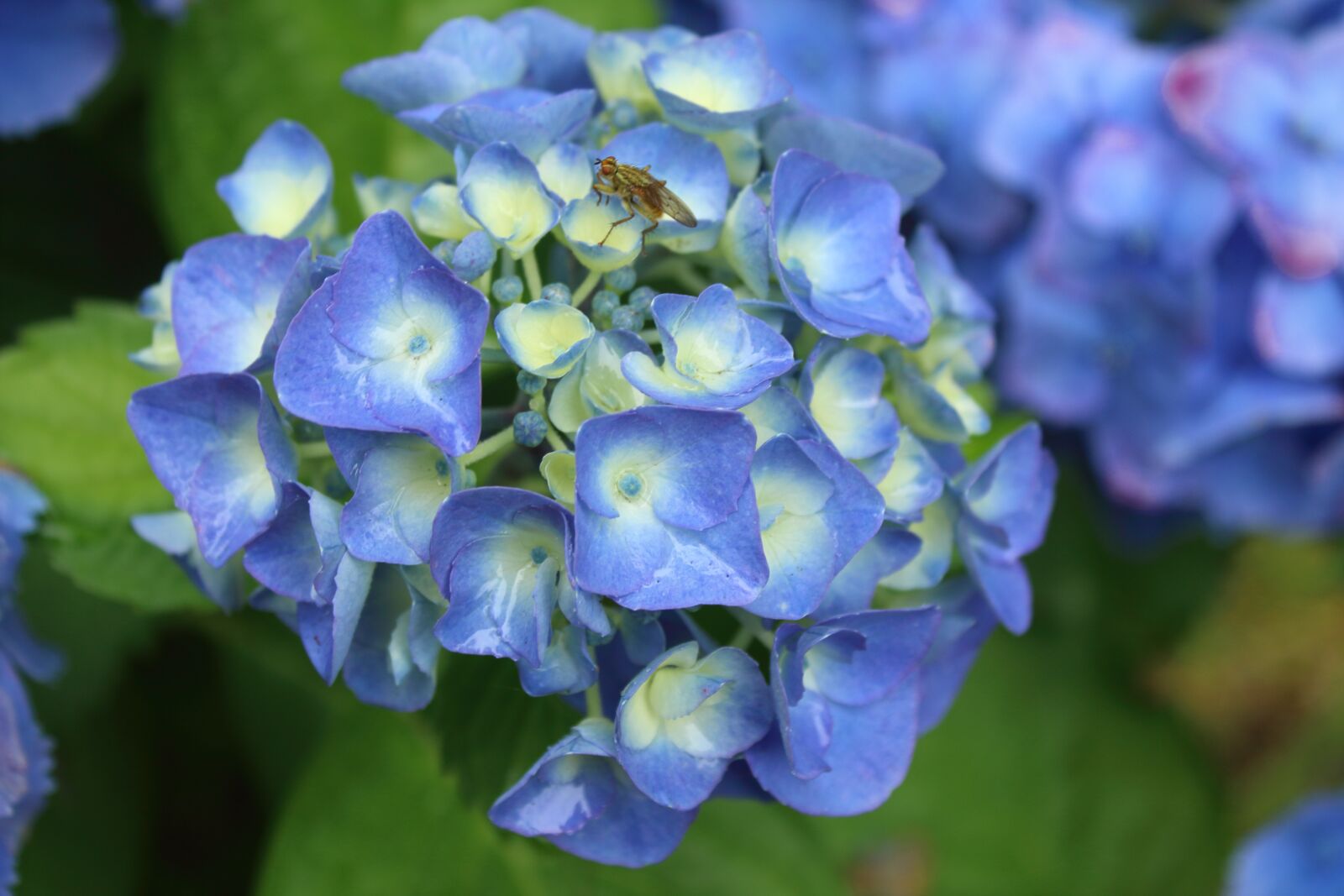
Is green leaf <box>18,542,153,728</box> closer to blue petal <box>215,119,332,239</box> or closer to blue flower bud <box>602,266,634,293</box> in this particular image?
blue petal <box>215,119,332,239</box>

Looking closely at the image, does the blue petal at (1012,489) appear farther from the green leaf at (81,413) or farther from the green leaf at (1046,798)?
the green leaf at (1046,798)

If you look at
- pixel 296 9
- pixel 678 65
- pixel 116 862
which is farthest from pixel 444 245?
pixel 116 862

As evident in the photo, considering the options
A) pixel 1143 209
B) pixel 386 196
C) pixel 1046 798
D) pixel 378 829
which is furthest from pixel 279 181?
pixel 1046 798

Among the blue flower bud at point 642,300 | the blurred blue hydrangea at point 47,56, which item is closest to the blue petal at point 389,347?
the blue flower bud at point 642,300

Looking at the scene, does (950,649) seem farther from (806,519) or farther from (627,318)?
(627,318)

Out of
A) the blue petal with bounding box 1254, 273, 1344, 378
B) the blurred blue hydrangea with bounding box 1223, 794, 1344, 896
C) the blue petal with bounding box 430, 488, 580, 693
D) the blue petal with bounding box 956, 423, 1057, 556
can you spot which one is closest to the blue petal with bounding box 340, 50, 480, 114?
the blue petal with bounding box 430, 488, 580, 693

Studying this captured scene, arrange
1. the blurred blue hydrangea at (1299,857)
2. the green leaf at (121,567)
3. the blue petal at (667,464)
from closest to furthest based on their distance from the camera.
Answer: the blue petal at (667,464) < the green leaf at (121,567) < the blurred blue hydrangea at (1299,857)

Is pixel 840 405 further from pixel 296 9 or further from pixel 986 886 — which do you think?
pixel 986 886
